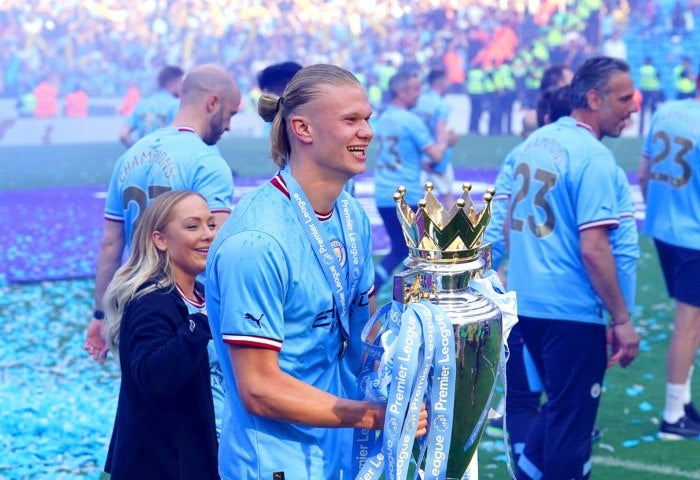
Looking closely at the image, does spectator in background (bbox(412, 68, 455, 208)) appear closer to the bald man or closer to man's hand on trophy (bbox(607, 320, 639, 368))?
the bald man

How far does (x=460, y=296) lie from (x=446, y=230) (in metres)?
0.17

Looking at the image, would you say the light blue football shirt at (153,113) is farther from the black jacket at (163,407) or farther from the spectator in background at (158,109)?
the black jacket at (163,407)

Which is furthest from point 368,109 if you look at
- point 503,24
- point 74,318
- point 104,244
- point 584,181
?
point 503,24

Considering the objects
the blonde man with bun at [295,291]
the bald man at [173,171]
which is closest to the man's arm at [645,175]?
the bald man at [173,171]

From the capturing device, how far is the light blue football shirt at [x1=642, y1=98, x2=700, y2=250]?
6496 millimetres

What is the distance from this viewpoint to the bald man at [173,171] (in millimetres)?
5094

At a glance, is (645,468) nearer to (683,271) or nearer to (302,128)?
(683,271)

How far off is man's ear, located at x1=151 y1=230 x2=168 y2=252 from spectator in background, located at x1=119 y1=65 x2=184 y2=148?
6488 millimetres

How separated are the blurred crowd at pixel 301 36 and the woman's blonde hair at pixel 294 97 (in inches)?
938

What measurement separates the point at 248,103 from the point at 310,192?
24.3 m

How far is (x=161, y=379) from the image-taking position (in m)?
3.58

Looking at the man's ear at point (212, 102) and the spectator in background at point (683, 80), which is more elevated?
the man's ear at point (212, 102)

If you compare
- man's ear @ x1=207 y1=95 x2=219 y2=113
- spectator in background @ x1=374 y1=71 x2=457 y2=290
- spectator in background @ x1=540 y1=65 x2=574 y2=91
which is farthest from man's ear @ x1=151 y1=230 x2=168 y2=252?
spectator in background @ x1=374 y1=71 x2=457 y2=290

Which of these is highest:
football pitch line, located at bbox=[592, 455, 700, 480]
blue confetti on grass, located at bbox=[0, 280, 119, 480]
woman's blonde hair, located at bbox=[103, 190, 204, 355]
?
woman's blonde hair, located at bbox=[103, 190, 204, 355]
